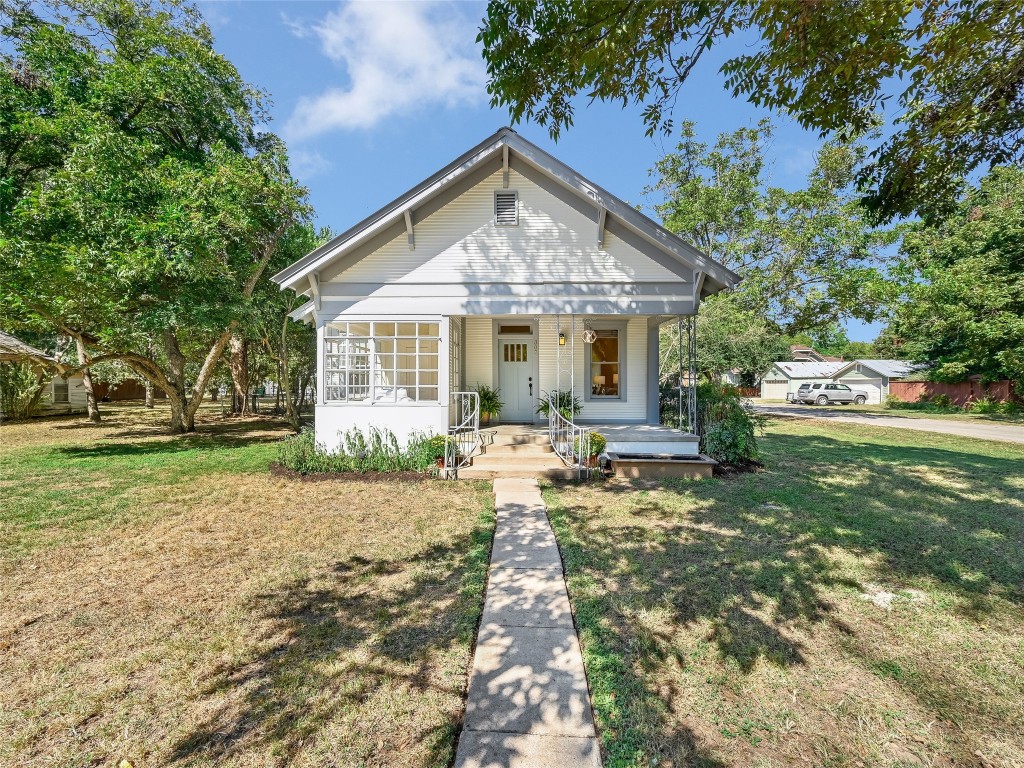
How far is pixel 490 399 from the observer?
37.7ft

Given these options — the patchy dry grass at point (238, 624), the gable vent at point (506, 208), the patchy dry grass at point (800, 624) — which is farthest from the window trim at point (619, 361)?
the patchy dry grass at point (238, 624)

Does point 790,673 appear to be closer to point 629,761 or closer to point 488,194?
point 629,761

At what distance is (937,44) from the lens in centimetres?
430

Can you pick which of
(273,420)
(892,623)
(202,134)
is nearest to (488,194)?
(892,623)

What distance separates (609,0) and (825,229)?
20.6m

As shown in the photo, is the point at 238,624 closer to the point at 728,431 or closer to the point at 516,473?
the point at 516,473

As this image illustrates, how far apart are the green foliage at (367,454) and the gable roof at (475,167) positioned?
3456mm

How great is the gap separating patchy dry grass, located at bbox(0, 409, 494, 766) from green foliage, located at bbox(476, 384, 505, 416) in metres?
4.27

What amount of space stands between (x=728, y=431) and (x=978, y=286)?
24748mm

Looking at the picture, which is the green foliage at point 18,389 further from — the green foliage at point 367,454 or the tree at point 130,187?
the green foliage at point 367,454

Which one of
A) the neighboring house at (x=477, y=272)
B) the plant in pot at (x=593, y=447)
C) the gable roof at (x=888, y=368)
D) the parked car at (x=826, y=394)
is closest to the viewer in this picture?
the plant in pot at (x=593, y=447)

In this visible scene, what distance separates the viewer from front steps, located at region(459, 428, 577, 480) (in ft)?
26.7

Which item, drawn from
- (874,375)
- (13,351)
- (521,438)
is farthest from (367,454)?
(874,375)

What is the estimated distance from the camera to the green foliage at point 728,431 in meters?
8.92
